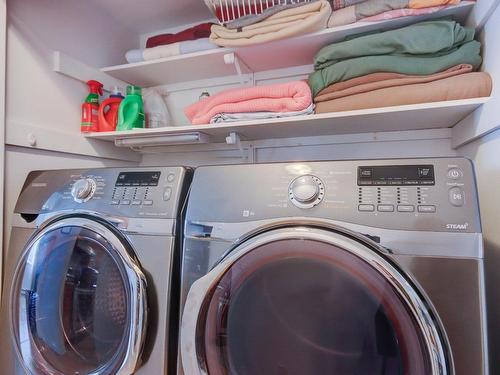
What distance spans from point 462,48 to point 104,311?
1.58 meters

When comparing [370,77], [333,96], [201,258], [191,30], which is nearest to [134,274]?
[201,258]

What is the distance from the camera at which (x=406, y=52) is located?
1165 mm

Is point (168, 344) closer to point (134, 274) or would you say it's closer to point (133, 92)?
point (134, 274)

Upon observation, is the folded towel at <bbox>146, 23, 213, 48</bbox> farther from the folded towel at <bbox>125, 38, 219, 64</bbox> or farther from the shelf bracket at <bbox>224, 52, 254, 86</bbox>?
the shelf bracket at <bbox>224, 52, 254, 86</bbox>

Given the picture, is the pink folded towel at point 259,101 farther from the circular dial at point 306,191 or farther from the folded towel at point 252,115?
the circular dial at point 306,191

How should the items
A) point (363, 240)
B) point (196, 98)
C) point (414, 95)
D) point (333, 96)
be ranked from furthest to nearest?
1. point (196, 98)
2. point (333, 96)
3. point (414, 95)
4. point (363, 240)

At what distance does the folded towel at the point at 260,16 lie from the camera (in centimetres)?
129

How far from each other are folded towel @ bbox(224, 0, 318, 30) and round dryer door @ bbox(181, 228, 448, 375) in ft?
3.28

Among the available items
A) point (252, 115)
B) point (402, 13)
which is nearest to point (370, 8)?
point (402, 13)

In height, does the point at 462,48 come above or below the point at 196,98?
below

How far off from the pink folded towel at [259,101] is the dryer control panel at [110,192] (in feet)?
1.61

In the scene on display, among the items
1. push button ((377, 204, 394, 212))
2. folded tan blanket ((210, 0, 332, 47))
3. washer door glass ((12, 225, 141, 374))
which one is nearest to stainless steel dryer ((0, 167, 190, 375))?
washer door glass ((12, 225, 141, 374))

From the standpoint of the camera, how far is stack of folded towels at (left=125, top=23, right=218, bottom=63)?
148 centimetres

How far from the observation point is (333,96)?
128cm
